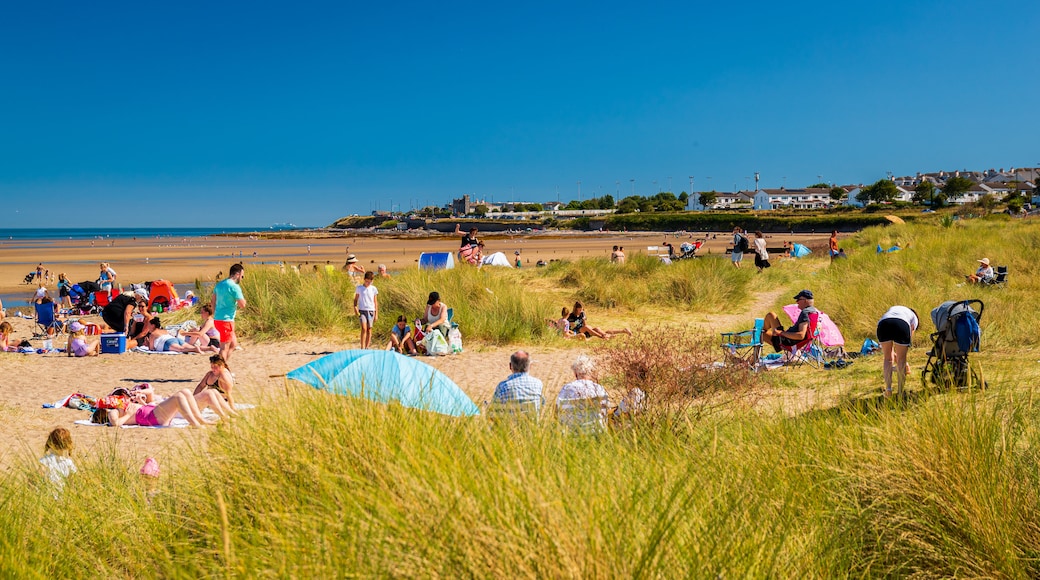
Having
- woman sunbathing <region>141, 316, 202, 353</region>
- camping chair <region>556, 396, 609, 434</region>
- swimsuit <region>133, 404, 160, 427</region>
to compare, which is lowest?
swimsuit <region>133, 404, 160, 427</region>

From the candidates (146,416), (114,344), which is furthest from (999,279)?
(114,344)

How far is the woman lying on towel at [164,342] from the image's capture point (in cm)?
1238

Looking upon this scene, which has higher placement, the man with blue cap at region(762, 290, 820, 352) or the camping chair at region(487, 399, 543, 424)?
the camping chair at region(487, 399, 543, 424)

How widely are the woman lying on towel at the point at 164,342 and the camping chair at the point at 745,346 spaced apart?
8.46 meters

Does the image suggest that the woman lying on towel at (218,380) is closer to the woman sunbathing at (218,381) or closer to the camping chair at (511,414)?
the woman sunbathing at (218,381)

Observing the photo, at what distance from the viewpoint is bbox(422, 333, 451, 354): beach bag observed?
11438mm

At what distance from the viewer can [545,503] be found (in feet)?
7.65

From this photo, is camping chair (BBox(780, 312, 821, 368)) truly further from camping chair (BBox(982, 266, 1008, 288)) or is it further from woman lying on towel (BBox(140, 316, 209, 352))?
woman lying on towel (BBox(140, 316, 209, 352))

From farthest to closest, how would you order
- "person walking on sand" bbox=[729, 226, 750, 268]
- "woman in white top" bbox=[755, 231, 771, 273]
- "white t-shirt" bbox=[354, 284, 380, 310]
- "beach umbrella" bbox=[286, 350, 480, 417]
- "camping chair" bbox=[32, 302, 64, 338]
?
"person walking on sand" bbox=[729, 226, 750, 268], "woman in white top" bbox=[755, 231, 771, 273], "camping chair" bbox=[32, 302, 64, 338], "white t-shirt" bbox=[354, 284, 380, 310], "beach umbrella" bbox=[286, 350, 480, 417]

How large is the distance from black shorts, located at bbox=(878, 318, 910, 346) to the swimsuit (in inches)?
292

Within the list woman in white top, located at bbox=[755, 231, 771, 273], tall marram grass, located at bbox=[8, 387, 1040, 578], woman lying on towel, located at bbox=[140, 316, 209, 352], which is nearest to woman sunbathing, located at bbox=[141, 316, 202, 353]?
woman lying on towel, located at bbox=[140, 316, 209, 352]

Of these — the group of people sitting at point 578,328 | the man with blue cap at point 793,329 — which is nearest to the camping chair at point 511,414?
the man with blue cap at point 793,329

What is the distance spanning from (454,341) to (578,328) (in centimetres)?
231

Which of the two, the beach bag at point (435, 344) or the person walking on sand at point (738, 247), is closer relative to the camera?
the beach bag at point (435, 344)
